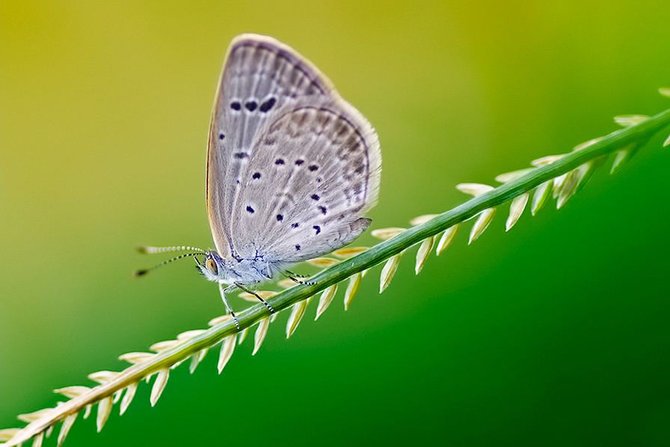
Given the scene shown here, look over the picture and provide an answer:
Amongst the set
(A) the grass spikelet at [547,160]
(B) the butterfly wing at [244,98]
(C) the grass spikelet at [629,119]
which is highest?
(B) the butterfly wing at [244,98]

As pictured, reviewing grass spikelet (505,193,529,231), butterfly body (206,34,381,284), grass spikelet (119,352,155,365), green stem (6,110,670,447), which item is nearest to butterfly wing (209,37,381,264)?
butterfly body (206,34,381,284)

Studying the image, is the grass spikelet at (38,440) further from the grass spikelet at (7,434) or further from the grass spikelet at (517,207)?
the grass spikelet at (517,207)

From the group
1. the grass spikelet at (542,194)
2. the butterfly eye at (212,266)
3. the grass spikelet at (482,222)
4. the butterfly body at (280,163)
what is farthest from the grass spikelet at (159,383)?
the butterfly eye at (212,266)

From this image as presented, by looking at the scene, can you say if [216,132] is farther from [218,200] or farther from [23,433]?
[23,433]

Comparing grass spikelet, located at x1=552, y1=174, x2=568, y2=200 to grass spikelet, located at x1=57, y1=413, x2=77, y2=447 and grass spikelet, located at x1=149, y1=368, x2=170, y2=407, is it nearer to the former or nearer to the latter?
grass spikelet, located at x1=149, y1=368, x2=170, y2=407

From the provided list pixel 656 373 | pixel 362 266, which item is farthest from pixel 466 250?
pixel 362 266

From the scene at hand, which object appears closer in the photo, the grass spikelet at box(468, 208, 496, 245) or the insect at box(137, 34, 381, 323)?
the grass spikelet at box(468, 208, 496, 245)
